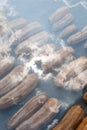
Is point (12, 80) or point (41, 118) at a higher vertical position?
point (12, 80)

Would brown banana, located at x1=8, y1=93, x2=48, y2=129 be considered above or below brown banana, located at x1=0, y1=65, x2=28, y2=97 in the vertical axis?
below

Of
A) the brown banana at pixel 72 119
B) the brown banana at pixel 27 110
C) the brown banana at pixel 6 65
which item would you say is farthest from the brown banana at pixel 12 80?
the brown banana at pixel 72 119

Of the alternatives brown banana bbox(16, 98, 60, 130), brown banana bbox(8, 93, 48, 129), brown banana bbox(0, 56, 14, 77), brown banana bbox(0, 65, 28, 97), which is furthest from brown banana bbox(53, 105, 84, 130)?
brown banana bbox(0, 56, 14, 77)

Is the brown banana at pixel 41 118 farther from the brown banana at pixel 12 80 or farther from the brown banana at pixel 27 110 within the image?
the brown banana at pixel 12 80

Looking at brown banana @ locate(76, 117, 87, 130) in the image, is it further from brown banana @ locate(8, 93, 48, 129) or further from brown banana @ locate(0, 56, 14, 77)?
brown banana @ locate(0, 56, 14, 77)

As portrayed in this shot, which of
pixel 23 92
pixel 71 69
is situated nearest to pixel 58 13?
pixel 71 69

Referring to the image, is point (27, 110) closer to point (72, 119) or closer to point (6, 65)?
point (72, 119)

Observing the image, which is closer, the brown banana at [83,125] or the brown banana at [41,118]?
the brown banana at [83,125]

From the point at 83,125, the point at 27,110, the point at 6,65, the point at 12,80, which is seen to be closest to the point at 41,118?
the point at 27,110

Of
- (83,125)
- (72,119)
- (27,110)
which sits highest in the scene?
(27,110)

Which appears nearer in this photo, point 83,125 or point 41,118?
point 83,125

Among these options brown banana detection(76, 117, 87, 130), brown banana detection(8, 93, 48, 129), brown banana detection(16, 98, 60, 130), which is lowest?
brown banana detection(76, 117, 87, 130)

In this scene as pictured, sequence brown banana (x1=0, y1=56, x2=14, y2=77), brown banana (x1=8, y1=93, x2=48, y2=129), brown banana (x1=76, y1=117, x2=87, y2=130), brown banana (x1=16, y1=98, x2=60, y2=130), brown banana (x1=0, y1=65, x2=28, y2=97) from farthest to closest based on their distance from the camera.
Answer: brown banana (x1=0, y1=56, x2=14, y2=77) < brown banana (x1=0, y1=65, x2=28, y2=97) < brown banana (x1=8, y1=93, x2=48, y2=129) < brown banana (x1=16, y1=98, x2=60, y2=130) < brown banana (x1=76, y1=117, x2=87, y2=130)

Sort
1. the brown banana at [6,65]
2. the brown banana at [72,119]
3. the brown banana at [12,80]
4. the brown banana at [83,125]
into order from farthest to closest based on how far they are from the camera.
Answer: the brown banana at [6,65], the brown banana at [12,80], the brown banana at [72,119], the brown banana at [83,125]
